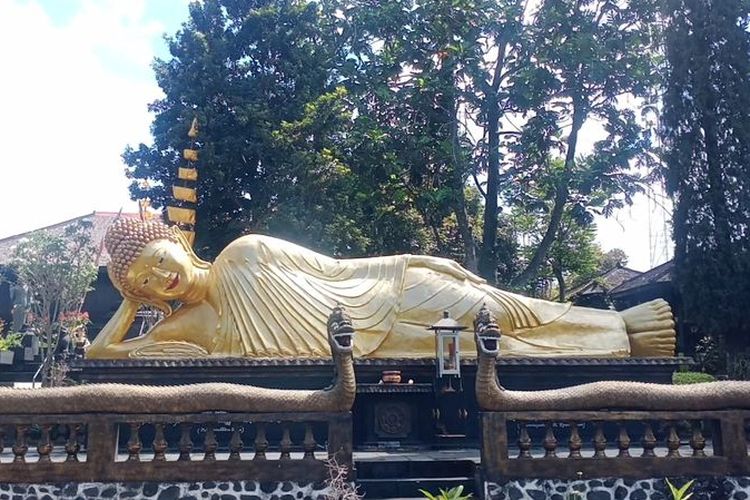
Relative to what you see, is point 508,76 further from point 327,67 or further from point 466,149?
point 327,67

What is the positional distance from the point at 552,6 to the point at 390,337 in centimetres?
1078

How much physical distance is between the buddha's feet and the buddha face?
632cm

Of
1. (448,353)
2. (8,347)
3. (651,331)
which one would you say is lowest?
(448,353)

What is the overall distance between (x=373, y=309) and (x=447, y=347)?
146 centimetres

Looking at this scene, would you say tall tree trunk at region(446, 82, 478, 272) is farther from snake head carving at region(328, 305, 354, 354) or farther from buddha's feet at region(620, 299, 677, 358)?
snake head carving at region(328, 305, 354, 354)

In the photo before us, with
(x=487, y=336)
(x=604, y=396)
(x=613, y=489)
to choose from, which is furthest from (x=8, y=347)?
(x=613, y=489)

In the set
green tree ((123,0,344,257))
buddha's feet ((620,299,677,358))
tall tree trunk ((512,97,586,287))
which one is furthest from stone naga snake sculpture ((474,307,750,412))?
green tree ((123,0,344,257))

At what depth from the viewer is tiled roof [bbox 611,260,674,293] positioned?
913 inches

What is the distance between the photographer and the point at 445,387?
9492mm

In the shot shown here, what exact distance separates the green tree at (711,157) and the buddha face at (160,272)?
11413mm

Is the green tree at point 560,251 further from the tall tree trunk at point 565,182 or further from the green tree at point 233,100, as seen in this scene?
the green tree at point 233,100

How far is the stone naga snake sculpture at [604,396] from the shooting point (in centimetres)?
719

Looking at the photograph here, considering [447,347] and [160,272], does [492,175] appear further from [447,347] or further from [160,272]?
[160,272]

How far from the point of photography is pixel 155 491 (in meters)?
6.90
